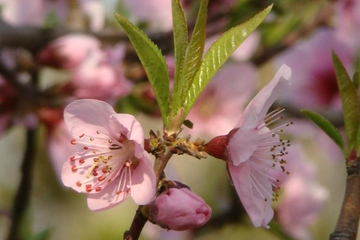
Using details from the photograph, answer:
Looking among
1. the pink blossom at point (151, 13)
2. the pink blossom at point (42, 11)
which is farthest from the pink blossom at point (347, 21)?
the pink blossom at point (42, 11)

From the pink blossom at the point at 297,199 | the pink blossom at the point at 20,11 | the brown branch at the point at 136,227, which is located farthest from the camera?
the pink blossom at the point at 297,199

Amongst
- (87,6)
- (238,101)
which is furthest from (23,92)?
(238,101)

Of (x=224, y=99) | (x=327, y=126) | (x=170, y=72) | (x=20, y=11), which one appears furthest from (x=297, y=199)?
(x=327, y=126)

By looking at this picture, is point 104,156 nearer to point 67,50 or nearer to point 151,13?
point 67,50

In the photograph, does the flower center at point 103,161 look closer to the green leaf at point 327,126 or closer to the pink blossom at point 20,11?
the green leaf at point 327,126

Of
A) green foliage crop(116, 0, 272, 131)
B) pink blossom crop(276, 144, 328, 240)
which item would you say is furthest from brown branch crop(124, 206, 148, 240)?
pink blossom crop(276, 144, 328, 240)

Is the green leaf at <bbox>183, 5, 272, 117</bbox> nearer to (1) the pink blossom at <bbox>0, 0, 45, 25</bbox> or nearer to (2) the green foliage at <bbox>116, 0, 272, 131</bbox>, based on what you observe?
(2) the green foliage at <bbox>116, 0, 272, 131</bbox>
